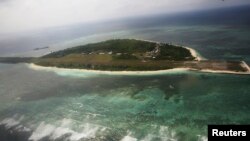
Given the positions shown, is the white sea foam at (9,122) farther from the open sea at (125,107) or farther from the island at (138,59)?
the island at (138,59)

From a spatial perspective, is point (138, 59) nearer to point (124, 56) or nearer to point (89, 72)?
point (124, 56)

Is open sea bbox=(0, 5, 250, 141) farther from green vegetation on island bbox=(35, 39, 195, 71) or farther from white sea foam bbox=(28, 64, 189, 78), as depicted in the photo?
green vegetation on island bbox=(35, 39, 195, 71)

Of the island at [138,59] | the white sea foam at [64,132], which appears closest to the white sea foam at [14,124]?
the white sea foam at [64,132]

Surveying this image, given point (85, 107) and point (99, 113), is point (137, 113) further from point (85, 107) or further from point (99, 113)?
point (85, 107)

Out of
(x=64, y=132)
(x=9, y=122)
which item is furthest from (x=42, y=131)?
(x=9, y=122)

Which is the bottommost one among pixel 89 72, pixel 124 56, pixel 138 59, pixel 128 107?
pixel 128 107

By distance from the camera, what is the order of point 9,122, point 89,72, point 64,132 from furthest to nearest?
point 89,72
point 9,122
point 64,132
